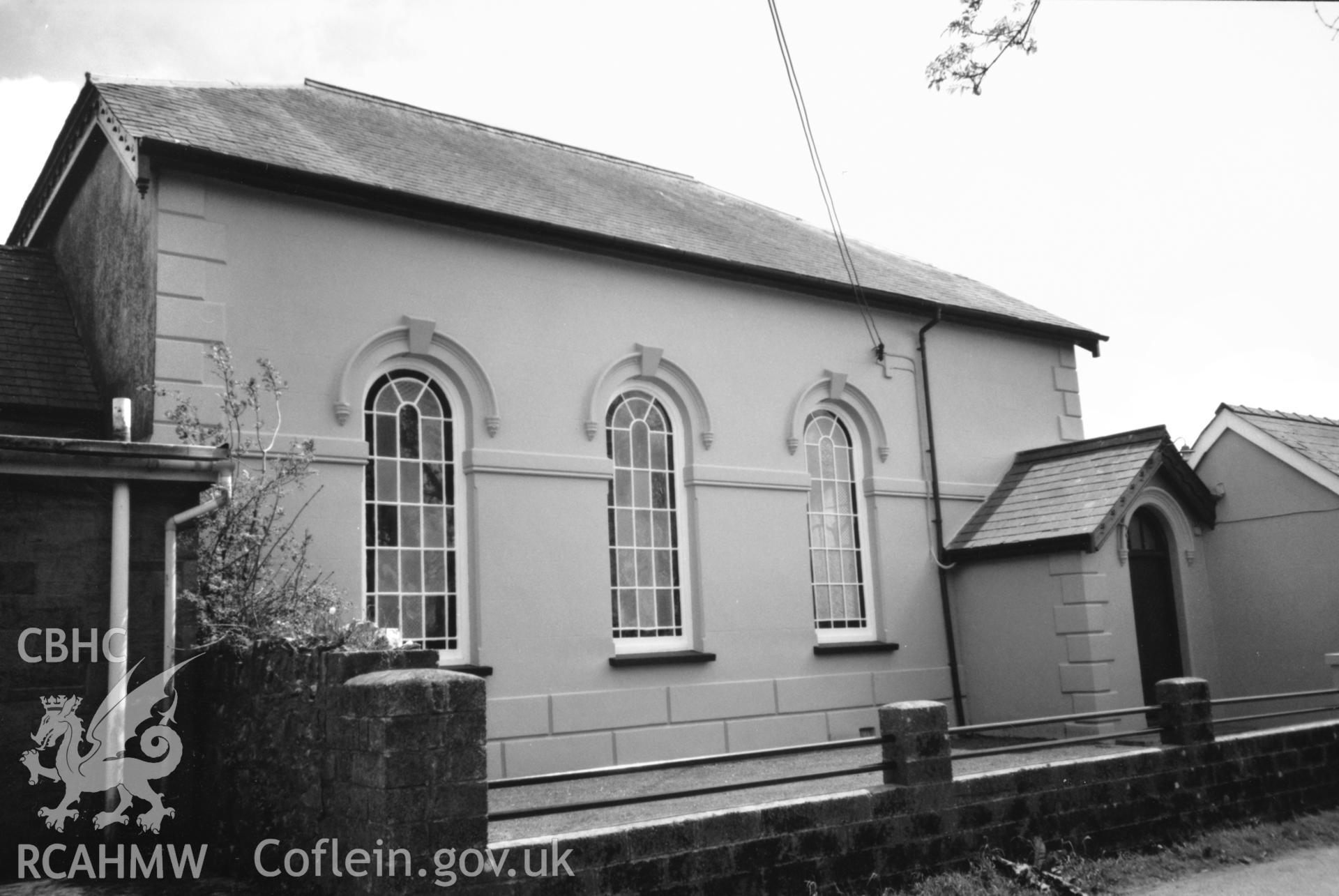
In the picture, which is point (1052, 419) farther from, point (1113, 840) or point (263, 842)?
point (263, 842)

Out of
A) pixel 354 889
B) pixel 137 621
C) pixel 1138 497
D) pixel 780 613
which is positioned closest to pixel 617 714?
pixel 780 613

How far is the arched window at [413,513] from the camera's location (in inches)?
457

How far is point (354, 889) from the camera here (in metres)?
6.15

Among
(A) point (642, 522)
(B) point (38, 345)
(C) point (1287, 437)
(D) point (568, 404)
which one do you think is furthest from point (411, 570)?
(C) point (1287, 437)

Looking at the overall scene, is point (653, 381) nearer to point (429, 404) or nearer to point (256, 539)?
point (429, 404)

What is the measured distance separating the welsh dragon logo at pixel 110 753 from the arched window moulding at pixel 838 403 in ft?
28.5

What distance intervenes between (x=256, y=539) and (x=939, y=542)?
32.0 feet

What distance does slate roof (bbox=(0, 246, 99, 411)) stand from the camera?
37.1ft

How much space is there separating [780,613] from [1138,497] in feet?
16.7

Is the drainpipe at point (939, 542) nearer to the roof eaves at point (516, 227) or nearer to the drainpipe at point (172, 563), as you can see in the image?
the roof eaves at point (516, 227)

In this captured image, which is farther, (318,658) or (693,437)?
(693,437)

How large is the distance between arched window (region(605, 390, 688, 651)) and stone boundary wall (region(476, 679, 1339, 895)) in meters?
5.07

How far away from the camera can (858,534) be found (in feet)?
50.9

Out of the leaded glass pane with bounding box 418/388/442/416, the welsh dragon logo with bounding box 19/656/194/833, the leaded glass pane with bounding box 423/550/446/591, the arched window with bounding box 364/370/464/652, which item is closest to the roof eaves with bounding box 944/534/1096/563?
the arched window with bounding box 364/370/464/652
